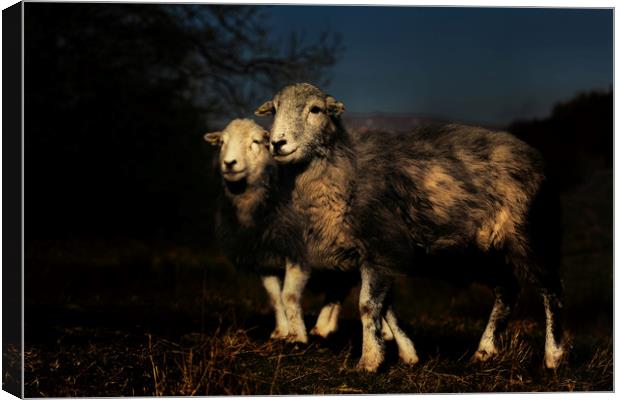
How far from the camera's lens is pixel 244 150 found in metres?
7.75

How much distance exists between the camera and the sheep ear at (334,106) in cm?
726

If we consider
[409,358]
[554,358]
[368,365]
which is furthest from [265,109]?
[554,358]

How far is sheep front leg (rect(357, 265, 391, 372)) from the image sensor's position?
692 cm

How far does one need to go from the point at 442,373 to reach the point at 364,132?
1955mm

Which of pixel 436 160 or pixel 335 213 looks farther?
pixel 436 160

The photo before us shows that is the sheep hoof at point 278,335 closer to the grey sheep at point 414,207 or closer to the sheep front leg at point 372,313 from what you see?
the grey sheep at point 414,207

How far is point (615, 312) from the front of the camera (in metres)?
8.12

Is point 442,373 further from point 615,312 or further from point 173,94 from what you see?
point 173,94

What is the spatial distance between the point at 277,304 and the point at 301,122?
64.4 inches

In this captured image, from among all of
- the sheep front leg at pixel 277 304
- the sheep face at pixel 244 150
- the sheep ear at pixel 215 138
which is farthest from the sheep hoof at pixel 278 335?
the sheep ear at pixel 215 138

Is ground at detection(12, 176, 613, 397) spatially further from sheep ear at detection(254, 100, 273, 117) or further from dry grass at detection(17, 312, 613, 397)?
sheep ear at detection(254, 100, 273, 117)

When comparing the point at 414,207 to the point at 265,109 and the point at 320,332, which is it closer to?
the point at 265,109

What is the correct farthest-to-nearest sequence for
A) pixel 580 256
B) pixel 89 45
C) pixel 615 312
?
pixel 580 256
pixel 89 45
pixel 615 312

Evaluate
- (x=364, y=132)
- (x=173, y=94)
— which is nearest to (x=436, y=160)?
(x=364, y=132)
